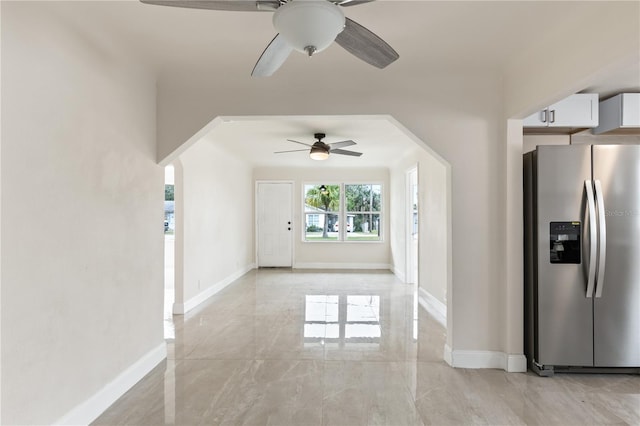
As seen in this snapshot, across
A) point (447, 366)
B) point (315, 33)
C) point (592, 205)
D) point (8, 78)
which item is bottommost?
point (447, 366)

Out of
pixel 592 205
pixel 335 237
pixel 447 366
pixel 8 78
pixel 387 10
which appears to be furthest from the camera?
pixel 335 237

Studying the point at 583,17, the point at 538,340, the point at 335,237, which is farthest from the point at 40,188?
the point at 335,237

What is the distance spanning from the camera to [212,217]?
6.13 m

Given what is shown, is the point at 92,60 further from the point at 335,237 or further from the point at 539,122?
the point at 335,237

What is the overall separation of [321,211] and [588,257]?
651 cm

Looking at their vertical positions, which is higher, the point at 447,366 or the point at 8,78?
the point at 8,78

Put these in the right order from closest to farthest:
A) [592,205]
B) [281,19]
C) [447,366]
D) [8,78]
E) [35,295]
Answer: [281,19], [8,78], [35,295], [592,205], [447,366]

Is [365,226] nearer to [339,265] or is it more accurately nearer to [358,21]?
[339,265]

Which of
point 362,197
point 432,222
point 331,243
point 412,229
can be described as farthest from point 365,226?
point 432,222

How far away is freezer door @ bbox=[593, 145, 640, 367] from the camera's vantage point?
114 inches

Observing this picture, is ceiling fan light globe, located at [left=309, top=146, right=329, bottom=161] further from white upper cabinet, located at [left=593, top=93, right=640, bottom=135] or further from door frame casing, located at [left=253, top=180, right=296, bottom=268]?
door frame casing, located at [left=253, top=180, right=296, bottom=268]

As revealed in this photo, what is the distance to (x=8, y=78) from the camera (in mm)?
1749

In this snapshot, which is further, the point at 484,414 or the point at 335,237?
the point at 335,237

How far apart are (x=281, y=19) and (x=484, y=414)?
8.53 ft
